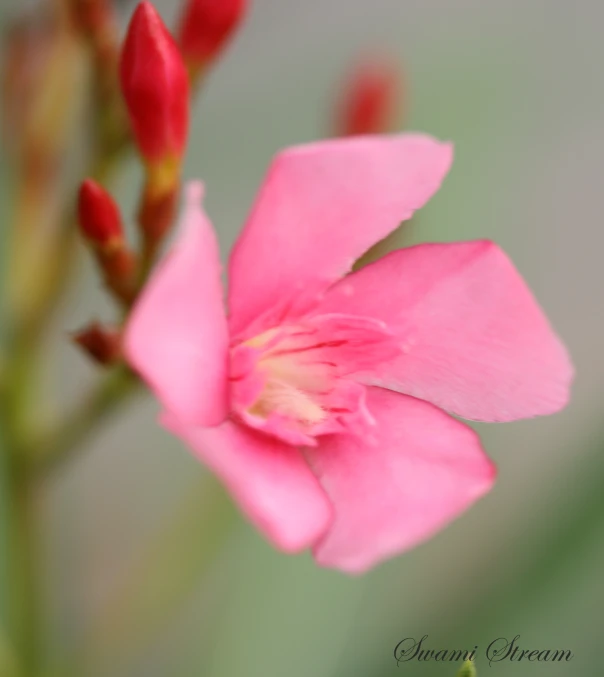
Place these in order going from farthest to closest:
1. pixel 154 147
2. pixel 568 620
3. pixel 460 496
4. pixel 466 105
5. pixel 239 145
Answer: pixel 239 145 < pixel 466 105 < pixel 568 620 < pixel 154 147 < pixel 460 496

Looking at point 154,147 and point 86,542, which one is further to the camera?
point 86,542

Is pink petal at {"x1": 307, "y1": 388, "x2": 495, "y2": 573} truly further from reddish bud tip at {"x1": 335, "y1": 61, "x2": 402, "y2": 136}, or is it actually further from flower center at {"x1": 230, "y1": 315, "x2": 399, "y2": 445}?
reddish bud tip at {"x1": 335, "y1": 61, "x2": 402, "y2": 136}

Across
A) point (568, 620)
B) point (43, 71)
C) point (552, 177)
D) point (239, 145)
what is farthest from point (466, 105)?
→ point (568, 620)

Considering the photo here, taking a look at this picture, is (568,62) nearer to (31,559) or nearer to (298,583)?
(298,583)

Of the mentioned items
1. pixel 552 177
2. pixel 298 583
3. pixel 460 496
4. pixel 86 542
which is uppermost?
pixel 460 496

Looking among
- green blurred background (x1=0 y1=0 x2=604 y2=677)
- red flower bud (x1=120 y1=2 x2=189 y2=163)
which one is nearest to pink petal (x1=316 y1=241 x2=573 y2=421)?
red flower bud (x1=120 y1=2 x2=189 y2=163)

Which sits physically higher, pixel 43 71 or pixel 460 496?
pixel 43 71
